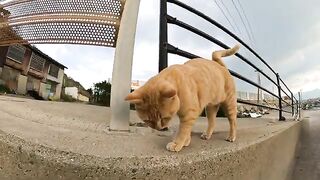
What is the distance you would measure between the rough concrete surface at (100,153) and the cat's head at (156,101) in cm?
13

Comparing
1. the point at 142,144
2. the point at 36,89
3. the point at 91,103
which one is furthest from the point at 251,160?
the point at 36,89

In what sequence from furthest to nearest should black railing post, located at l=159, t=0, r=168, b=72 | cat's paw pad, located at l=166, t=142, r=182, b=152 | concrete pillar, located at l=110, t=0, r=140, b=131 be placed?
black railing post, located at l=159, t=0, r=168, b=72 → concrete pillar, located at l=110, t=0, r=140, b=131 → cat's paw pad, located at l=166, t=142, r=182, b=152

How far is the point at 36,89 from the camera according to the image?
2156 mm

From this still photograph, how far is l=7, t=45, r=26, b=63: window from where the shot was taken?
7.04ft

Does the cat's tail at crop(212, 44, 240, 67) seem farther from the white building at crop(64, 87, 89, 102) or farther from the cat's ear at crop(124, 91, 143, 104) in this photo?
the white building at crop(64, 87, 89, 102)

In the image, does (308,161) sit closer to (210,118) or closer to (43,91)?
(210,118)

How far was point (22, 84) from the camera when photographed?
2.06 m

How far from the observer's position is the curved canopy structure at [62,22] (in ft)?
5.93

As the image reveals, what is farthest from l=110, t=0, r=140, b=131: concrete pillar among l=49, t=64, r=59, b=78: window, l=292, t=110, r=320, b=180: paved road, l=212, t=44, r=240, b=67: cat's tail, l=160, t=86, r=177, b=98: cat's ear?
l=292, t=110, r=320, b=180: paved road

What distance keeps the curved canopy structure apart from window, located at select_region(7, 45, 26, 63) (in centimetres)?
5

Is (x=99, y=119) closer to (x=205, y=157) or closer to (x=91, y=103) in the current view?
(x=91, y=103)

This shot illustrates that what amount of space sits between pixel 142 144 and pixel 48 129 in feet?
1.37

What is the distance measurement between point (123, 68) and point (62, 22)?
1.97ft

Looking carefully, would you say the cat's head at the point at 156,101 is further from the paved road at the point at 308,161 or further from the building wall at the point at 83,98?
the paved road at the point at 308,161
